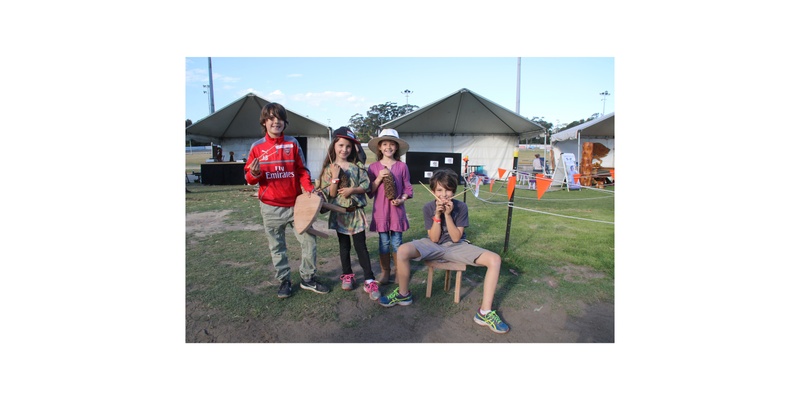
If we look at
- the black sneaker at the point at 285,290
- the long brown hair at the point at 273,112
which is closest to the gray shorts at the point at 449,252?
the black sneaker at the point at 285,290

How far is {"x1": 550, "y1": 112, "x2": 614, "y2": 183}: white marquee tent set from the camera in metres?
13.4

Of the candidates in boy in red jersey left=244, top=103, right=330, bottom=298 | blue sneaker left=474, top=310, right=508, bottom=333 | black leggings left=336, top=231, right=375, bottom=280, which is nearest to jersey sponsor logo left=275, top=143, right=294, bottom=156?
boy in red jersey left=244, top=103, right=330, bottom=298

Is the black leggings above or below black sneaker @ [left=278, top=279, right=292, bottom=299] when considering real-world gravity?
above

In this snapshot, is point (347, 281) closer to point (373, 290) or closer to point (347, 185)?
point (373, 290)

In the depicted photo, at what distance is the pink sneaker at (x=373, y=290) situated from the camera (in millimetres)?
3133

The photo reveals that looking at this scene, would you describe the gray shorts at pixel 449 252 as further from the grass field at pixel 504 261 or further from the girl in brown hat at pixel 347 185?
the girl in brown hat at pixel 347 185

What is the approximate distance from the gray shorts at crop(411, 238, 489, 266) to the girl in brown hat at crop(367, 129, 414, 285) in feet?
1.44

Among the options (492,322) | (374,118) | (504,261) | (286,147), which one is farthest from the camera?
(374,118)

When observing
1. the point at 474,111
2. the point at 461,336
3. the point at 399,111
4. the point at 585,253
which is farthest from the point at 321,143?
the point at 461,336

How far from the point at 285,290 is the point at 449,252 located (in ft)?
5.09

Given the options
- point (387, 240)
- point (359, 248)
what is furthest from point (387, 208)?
point (359, 248)

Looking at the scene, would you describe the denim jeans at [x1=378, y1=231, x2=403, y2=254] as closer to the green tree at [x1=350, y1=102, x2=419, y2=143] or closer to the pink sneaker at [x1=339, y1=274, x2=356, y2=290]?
the pink sneaker at [x1=339, y1=274, x2=356, y2=290]

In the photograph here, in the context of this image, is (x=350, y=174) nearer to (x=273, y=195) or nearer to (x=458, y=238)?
(x=273, y=195)

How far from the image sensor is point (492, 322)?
2676mm
